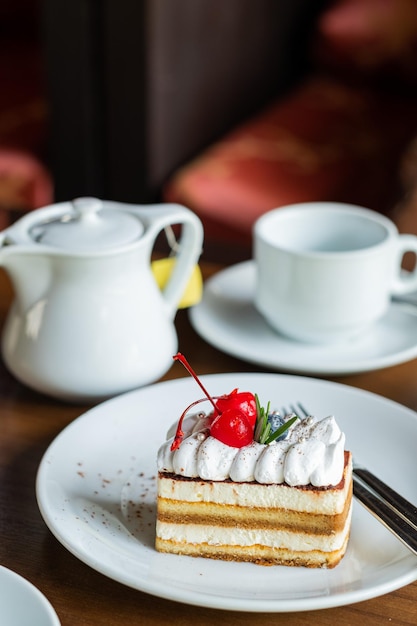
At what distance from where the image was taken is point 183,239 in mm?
927

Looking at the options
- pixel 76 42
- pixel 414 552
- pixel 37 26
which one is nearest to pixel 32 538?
pixel 414 552

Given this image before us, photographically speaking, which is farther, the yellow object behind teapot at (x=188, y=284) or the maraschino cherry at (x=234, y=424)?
the yellow object behind teapot at (x=188, y=284)

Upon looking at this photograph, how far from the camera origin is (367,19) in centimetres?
233

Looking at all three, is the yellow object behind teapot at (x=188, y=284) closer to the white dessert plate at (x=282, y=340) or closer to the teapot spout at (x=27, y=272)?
the white dessert plate at (x=282, y=340)

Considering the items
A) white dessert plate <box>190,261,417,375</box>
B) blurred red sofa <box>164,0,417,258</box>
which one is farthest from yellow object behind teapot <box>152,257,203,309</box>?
blurred red sofa <box>164,0,417,258</box>

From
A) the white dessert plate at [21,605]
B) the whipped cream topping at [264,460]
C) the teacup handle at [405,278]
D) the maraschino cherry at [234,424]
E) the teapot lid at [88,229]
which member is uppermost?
the teapot lid at [88,229]

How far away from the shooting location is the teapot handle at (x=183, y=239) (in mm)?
872

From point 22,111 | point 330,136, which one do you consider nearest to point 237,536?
point 330,136

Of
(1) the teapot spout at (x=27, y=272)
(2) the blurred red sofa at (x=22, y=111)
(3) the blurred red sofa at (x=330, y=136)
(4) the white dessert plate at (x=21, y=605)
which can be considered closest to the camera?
(4) the white dessert plate at (x=21, y=605)

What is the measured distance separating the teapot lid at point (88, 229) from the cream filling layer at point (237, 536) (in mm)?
291

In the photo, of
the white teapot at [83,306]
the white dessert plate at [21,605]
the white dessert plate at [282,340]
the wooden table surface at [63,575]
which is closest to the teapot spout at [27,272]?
the white teapot at [83,306]

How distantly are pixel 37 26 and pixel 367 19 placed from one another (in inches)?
42.7

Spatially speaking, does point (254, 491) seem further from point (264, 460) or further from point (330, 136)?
point (330, 136)

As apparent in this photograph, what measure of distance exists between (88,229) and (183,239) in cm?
13
